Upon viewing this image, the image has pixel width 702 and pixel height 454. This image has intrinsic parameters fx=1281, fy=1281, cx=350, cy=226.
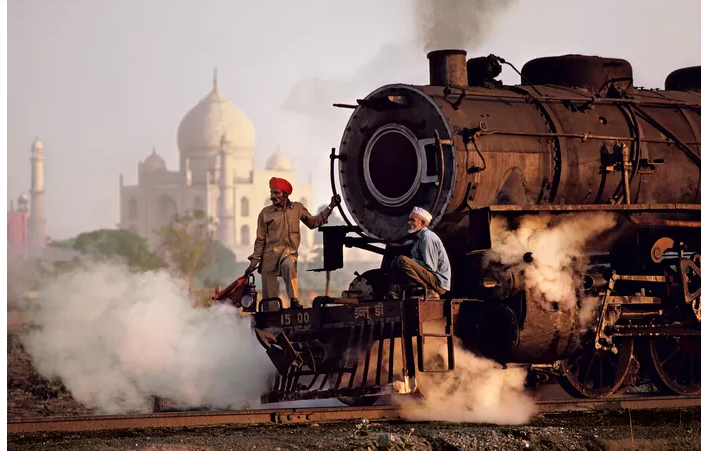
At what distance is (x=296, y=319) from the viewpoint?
13.0 metres

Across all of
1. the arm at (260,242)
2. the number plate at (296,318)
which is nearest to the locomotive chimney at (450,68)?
the arm at (260,242)

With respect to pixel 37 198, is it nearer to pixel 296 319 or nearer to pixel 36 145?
pixel 36 145

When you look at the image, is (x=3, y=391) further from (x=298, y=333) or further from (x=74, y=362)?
(x=74, y=362)

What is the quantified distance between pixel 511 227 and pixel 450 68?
1.98 m

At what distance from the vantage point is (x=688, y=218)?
13617 millimetres

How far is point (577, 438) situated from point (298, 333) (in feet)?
11.2

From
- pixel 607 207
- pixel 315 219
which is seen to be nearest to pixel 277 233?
pixel 315 219

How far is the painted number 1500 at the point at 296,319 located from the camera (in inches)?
509

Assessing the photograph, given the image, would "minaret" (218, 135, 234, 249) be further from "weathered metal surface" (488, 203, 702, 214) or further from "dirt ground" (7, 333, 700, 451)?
"dirt ground" (7, 333, 700, 451)

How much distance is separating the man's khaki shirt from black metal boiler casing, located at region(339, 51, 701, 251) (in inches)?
22.4

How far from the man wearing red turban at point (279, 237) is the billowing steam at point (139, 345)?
0.91 meters

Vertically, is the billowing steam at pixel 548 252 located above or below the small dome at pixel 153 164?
below

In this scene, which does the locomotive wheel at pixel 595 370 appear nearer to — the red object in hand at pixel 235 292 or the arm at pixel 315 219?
the arm at pixel 315 219

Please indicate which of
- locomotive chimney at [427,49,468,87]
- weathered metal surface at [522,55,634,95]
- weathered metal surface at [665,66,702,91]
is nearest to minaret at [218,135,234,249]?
weathered metal surface at [665,66,702,91]
